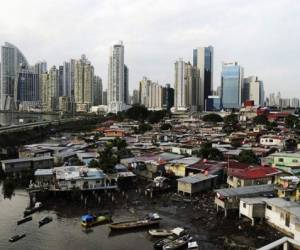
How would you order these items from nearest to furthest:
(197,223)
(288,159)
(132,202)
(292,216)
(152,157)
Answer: (292,216) < (197,223) < (132,202) < (288,159) < (152,157)

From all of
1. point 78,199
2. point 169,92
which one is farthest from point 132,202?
point 169,92

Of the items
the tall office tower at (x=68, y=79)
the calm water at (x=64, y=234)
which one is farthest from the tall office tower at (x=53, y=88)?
the calm water at (x=64, y=234)

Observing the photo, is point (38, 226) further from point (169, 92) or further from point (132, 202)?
point (169, 92)

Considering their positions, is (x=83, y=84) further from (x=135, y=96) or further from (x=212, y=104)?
(x=212, y=104)

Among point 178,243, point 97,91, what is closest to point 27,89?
point 97,91

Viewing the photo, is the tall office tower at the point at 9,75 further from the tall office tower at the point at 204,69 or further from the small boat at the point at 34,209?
the small boat at the point at 34,209
